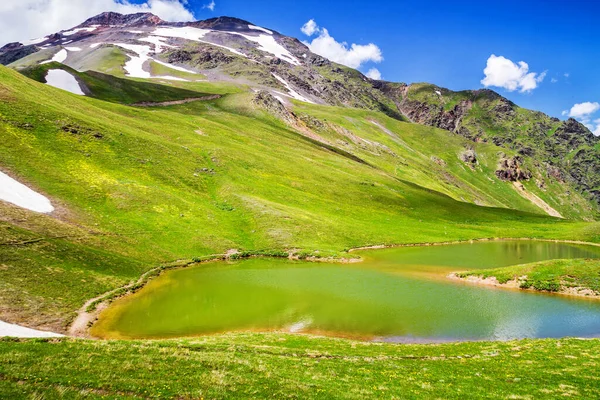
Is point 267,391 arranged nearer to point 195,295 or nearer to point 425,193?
point 195,295

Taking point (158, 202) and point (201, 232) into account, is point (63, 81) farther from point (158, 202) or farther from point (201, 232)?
point (201, 232)

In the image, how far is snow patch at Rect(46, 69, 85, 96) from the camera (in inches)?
5320

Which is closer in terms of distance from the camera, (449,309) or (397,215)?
(449,309)

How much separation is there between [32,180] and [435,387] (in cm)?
6002

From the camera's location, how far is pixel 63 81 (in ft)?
458

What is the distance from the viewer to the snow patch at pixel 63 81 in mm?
135125

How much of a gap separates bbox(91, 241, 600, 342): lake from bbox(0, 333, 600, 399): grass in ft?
21.5

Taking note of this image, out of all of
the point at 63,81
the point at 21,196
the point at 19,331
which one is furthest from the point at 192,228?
the point at 63,81

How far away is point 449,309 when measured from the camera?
39.8 metres

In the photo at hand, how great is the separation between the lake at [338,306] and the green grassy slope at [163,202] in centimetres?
649

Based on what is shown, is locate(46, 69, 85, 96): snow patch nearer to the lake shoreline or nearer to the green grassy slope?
the green grassy slope

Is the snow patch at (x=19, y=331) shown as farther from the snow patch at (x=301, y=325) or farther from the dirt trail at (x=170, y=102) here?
the dirt trail at (x=170, y=102)

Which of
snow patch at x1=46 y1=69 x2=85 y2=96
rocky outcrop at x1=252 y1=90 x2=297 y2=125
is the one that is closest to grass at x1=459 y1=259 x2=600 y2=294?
rocky outcrop at x1=252 y1=90 x2=297 y2=125

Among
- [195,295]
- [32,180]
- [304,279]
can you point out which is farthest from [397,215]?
[32,180]
